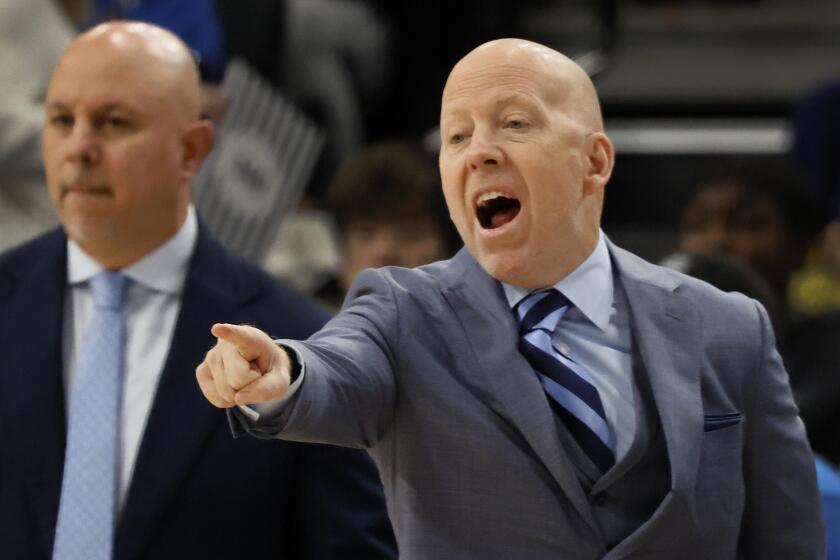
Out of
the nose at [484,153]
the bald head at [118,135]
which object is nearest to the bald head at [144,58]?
the bald head at [118,135]

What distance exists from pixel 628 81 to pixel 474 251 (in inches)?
156

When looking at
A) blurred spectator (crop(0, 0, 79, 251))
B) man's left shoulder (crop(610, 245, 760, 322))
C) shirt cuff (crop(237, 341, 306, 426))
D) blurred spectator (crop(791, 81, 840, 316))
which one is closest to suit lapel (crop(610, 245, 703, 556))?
man's left shoulder (crop(610, 245, 760, 322))

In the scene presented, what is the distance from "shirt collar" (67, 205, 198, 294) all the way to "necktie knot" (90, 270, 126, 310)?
0.01m

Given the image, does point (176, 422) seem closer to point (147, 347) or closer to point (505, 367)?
point (147, 347)

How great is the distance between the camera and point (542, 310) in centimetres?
191

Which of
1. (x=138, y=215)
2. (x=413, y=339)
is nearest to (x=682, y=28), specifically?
(x=138, y=215)

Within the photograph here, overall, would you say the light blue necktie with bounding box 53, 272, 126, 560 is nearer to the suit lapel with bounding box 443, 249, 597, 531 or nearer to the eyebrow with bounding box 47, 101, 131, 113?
the eyebrow with bounding box 47, 101, 131, 113

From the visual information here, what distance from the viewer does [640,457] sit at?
72.6 inches

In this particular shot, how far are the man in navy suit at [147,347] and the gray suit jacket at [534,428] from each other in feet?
1.62

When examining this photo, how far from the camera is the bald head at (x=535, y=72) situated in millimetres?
1875

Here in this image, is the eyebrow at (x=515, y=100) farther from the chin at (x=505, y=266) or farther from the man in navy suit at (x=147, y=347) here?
the man in navy suit at (x=147, y=347)

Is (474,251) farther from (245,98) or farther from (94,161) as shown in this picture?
(245,98)

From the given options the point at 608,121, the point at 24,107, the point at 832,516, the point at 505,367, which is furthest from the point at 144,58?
the point at 608,121

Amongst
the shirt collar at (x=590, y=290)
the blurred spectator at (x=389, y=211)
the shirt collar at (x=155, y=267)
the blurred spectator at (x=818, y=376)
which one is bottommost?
the blurred spectator at (x=818, y=376)
